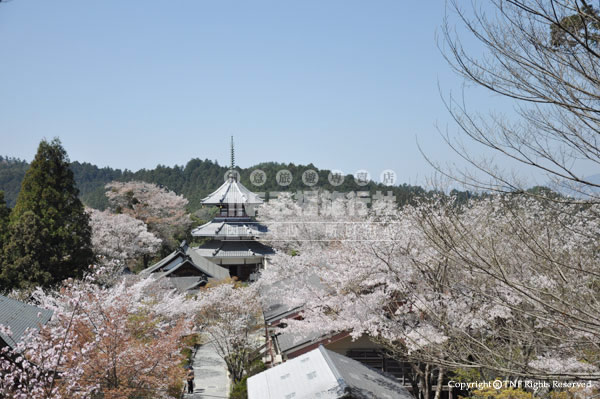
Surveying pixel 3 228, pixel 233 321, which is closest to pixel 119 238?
pixel 3 228

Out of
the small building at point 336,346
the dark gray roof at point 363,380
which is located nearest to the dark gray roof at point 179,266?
the small building at point 336,346

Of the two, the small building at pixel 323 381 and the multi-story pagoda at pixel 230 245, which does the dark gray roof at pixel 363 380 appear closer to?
the small building at pixel 323 381

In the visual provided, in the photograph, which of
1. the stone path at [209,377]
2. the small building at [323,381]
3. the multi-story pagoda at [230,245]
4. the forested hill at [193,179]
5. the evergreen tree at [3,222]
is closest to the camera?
the small building at [323,381]

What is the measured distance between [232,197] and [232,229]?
3.07 meters

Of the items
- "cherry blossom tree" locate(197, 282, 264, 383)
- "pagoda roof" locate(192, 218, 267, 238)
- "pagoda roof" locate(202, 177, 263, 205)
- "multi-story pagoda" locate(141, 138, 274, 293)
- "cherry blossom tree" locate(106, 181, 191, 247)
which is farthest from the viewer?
"cherry blossom tree" locate(106, 181, 191, 247)

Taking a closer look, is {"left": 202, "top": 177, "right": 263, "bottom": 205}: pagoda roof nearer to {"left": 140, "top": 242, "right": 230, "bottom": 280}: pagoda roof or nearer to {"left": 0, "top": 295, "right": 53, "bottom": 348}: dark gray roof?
{"left": 140, "top": 242, "right": 230, "bottom": 280}: pagoda roof

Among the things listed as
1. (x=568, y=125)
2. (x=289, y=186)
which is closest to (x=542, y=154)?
(x=568, y=125)

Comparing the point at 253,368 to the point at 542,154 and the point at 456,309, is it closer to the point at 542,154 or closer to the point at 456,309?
the point at 456,309

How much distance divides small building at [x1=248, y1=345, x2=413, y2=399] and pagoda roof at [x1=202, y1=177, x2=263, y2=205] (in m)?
23.6

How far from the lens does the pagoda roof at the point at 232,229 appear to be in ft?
102

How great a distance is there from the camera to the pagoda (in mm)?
30531

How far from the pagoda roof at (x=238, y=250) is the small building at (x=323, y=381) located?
20.0 meters

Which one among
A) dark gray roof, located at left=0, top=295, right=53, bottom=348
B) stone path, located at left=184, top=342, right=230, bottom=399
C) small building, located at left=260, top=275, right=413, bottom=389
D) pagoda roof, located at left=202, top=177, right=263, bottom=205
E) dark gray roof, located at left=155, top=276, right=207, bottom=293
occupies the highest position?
pagoda roof, located at left=202, top=177, right=263, bottom=205

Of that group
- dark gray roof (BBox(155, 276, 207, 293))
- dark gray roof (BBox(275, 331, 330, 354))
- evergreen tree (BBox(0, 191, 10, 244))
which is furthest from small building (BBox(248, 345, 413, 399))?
dark gray roof (BBox(155, 276, 207, 293))
